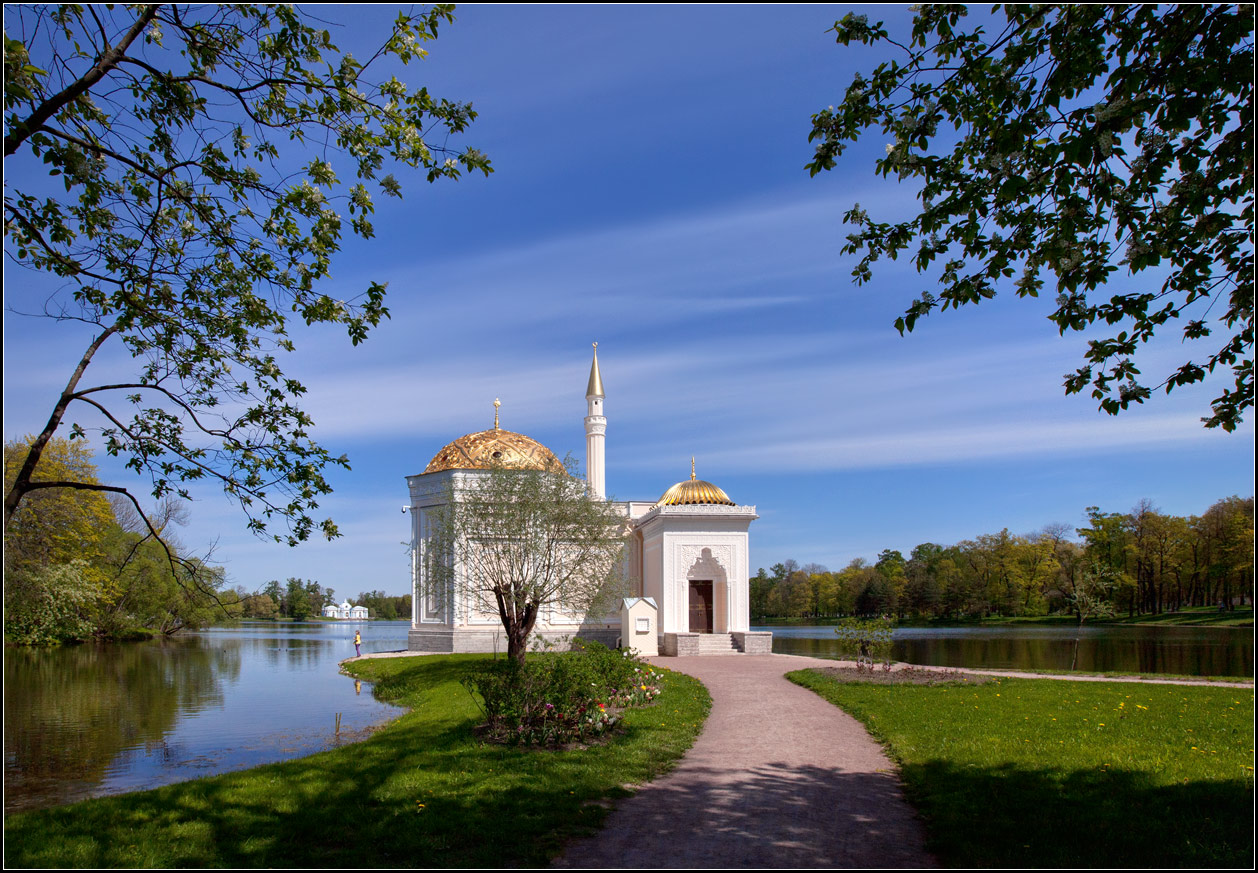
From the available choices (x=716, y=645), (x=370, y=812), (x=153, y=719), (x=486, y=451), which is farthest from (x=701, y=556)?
(x=370, y=812)

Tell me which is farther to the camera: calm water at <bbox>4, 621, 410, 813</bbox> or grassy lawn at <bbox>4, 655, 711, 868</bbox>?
calm water at <bbox>4, 621, 410, 813</bbox>

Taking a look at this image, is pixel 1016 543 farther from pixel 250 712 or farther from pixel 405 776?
pixel 405 776

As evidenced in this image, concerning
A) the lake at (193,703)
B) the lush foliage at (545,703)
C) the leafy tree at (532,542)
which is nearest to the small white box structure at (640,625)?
the leafy tree at (532,542)

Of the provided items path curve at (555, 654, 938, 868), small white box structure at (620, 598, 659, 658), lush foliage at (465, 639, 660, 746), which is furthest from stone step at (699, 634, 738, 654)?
lush foliage at (465, 639, 660, 746)

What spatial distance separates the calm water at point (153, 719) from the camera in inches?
427

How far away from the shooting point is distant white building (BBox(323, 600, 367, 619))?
138m

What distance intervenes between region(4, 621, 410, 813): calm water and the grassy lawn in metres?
2.95

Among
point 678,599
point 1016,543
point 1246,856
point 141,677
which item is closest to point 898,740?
point 1246,856

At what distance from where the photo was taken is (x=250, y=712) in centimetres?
1700

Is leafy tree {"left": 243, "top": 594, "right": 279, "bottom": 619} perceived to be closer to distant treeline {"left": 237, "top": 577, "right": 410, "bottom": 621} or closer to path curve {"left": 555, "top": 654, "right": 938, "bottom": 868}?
distant treeline {"left": 237, "top": 577, "right": 410, "bottom": 621}

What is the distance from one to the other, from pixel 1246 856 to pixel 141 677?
26.5 meters

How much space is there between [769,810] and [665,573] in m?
23.1

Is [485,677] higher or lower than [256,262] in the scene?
lower

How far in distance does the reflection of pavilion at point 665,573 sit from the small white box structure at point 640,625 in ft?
4.28
